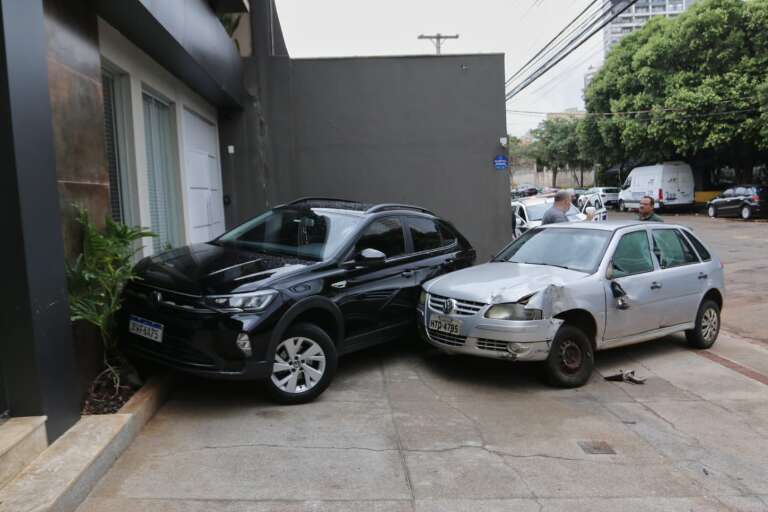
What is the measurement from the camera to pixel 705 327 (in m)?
7.71

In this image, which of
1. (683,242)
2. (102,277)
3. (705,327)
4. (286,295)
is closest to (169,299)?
A: (102,277)

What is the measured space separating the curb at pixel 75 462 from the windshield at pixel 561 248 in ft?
14.0

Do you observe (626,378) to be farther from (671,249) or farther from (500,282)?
(671,249)

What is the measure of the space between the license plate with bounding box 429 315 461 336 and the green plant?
2.78 metres

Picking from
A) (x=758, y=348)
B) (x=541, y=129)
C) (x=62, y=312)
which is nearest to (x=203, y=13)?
(x=62, y=312)

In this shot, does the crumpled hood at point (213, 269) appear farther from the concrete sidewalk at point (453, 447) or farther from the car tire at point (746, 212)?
the car tire at point (746, 212)

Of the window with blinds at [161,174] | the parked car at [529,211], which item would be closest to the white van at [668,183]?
the parked car at [529,211]

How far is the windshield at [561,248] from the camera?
670 centimetres

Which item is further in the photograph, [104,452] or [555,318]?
[555,318]

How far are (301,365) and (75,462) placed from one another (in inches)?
78.4

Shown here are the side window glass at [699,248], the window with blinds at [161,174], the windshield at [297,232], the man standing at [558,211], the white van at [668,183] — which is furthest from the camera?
the white van at [668,183]

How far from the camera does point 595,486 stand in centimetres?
406

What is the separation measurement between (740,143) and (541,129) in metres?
30.9

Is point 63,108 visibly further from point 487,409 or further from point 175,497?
point 487,409
